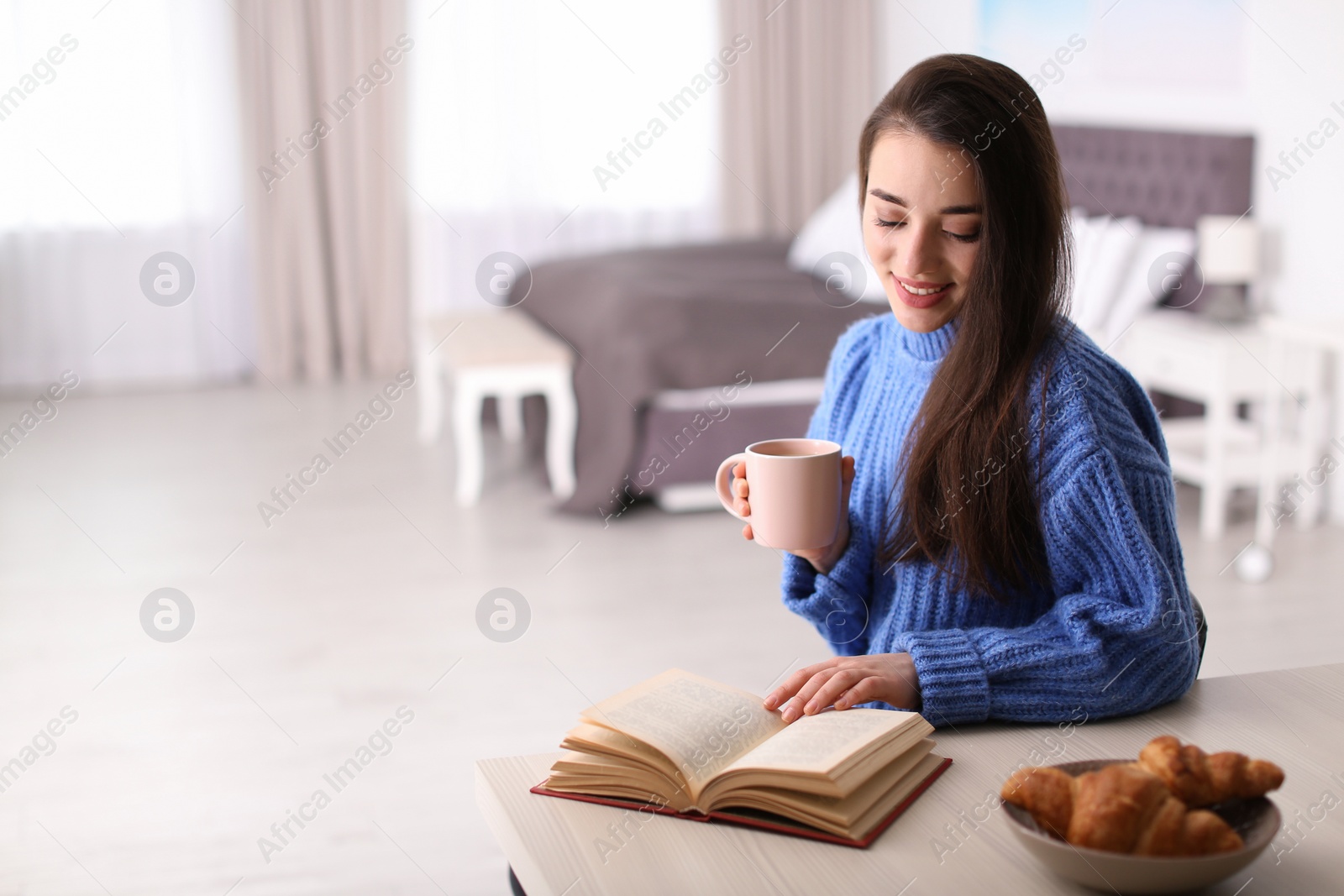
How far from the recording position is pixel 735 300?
380 centimetres

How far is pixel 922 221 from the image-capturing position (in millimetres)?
1142

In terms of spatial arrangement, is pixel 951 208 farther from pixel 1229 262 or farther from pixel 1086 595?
pixel 1229 262

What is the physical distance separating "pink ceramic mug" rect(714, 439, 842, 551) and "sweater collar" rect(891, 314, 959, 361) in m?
0.21

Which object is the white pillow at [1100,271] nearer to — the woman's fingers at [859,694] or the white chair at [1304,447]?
the white chair at [1304,447]

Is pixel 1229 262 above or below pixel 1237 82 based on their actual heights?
below

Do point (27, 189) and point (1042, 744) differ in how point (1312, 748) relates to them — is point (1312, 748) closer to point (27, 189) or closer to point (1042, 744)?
point (1042, 744)

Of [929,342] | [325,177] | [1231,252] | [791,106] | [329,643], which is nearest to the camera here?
[929,342]

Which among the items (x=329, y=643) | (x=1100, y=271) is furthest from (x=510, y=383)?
(x=1100, y=271)

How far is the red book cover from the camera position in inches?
35.8

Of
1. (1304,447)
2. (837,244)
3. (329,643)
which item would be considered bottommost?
(329,643)

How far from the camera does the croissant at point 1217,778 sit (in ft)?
2.71

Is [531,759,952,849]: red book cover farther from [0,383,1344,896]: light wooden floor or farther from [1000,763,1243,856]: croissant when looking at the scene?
[0,383,1344,896]: light wooden floor

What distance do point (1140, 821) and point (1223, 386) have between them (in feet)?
9.17

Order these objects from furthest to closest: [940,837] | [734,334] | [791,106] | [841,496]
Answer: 1. [791,106]
2. [734,334]
3. [841,496]
4. [940,837]
